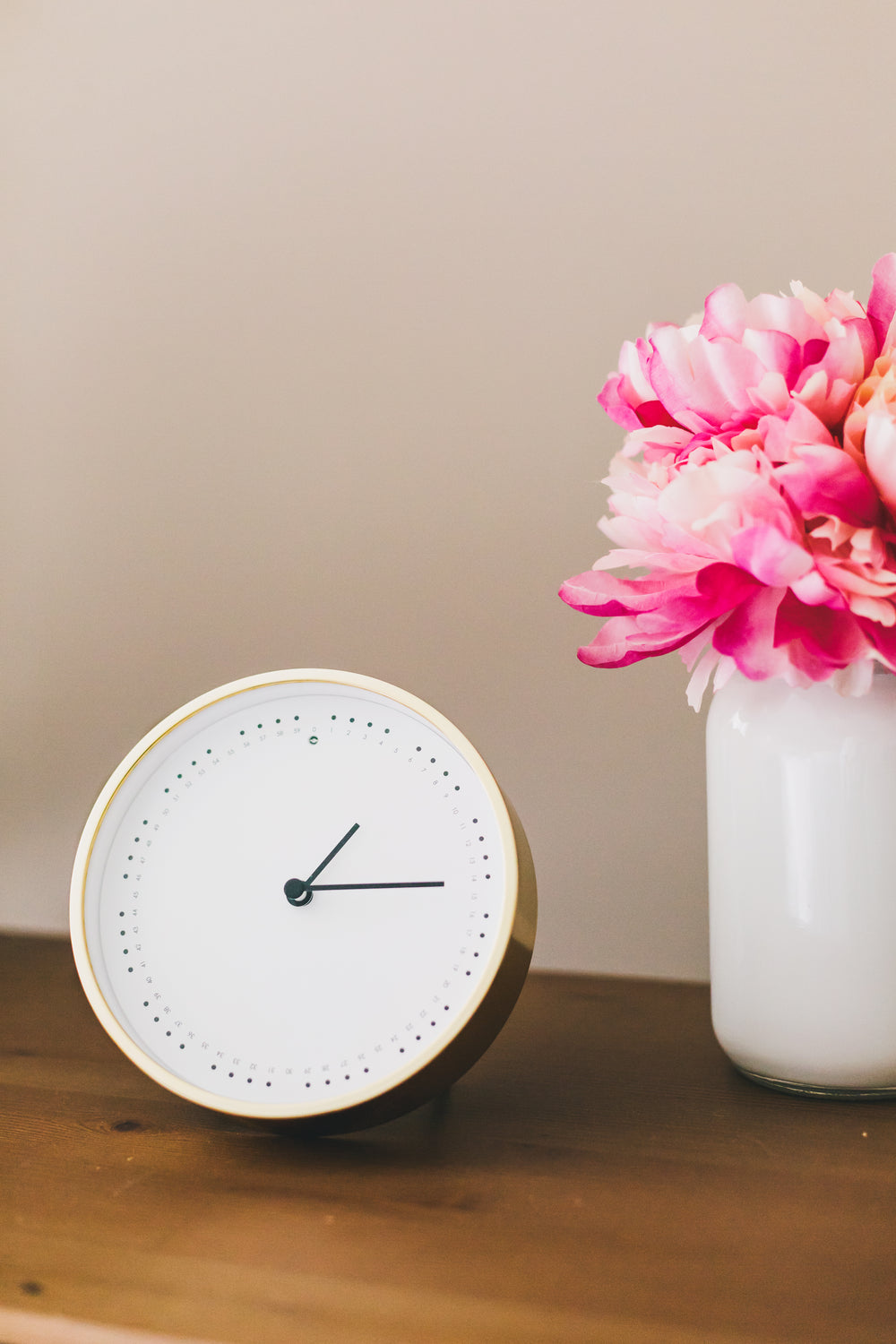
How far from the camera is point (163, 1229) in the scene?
0.52m

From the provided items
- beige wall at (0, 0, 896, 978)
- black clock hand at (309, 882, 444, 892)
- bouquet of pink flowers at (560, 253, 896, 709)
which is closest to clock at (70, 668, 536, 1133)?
black clock hand at (309, 882, 444, 892)

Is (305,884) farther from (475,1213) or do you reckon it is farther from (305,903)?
(475,1213)

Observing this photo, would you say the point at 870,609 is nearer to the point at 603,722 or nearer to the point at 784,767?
the point at 784,767

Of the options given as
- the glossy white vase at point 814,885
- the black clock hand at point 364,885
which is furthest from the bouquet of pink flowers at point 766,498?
the black clock hand at point 364,885

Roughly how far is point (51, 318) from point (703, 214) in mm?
588

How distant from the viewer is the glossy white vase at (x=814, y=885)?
0.65 meters

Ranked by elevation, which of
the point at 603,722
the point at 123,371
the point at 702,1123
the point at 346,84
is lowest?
the point at 702,1123

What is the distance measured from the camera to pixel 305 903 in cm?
63

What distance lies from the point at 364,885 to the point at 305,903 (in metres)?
0.04

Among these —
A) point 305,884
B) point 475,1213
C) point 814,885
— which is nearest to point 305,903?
point 305,884

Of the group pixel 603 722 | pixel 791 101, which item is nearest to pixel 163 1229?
pixel 603 722

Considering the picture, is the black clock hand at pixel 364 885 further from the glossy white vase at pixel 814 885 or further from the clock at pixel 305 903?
the glossy white vase at pixel 814 885

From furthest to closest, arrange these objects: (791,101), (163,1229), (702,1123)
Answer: (791,101), (702,1123), (163,1229)

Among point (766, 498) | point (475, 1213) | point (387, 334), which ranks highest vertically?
point (387, 334)
